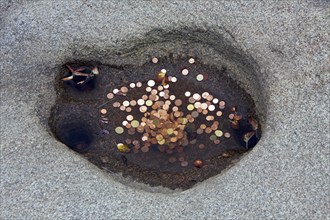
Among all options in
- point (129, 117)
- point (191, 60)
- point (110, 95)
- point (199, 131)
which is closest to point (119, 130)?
point (129, 117)

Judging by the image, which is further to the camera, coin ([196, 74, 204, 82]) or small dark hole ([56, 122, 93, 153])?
coin ([196, 74, 204, 82])

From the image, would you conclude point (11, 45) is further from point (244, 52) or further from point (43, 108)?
point (244, 52)

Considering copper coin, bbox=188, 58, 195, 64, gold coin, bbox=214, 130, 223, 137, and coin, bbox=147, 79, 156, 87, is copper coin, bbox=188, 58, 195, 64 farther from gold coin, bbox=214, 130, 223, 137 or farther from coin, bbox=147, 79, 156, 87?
gold coin, bbox=214, 130, 223, 137

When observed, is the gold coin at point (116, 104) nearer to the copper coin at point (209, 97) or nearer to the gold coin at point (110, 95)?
the gold coin at point (110, 95)

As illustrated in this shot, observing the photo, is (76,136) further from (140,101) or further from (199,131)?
(199,131)

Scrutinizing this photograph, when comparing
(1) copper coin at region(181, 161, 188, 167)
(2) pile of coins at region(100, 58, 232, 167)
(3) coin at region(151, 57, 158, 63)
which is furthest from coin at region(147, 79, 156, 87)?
(1) copper coin at region(181, 161, 188, 167)

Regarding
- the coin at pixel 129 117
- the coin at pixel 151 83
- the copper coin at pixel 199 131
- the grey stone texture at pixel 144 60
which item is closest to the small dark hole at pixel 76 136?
the grey stone texture at pixel 144 60

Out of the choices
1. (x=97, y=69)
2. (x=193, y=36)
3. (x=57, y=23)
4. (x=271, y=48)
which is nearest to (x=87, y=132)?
(x=97, y=69)
